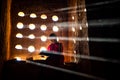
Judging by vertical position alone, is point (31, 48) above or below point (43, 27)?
below

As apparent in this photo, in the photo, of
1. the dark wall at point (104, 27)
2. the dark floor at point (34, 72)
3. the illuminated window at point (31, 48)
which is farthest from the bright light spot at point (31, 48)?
the dark wall at point (104, 27)

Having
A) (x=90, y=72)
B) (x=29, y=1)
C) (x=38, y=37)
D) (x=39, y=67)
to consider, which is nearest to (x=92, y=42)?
(x=90, y=72)

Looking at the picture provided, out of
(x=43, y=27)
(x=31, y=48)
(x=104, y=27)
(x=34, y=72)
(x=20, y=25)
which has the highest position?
(x=20, y=25)

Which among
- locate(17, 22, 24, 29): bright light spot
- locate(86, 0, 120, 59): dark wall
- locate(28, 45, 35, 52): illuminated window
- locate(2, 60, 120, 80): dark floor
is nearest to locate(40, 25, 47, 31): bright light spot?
locate(17, 22, 24, 29): bright light spot

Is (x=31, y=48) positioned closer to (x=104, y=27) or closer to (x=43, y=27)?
(x=43, y=27)

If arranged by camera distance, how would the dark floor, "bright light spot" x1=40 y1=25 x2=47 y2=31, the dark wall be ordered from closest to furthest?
the dark wall
the dark floor
"bright light spot" x1=40 y1=25 x2=47 y2=31

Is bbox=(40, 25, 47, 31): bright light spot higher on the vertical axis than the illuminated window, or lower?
higher

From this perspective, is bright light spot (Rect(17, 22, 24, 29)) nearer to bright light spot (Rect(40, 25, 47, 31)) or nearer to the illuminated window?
bright light spot (Rect(40, 25, 47, 31))

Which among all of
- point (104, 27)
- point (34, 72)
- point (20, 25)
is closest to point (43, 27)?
point (20, 25)

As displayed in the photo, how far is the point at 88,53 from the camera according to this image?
6312mm

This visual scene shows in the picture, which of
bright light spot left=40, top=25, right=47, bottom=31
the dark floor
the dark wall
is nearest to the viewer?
the dark wall

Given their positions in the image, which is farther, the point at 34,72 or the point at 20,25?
the point at 20,25

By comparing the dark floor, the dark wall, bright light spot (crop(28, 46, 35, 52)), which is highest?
the dark wall

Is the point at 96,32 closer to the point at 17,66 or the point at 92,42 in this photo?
the point at 92,42
